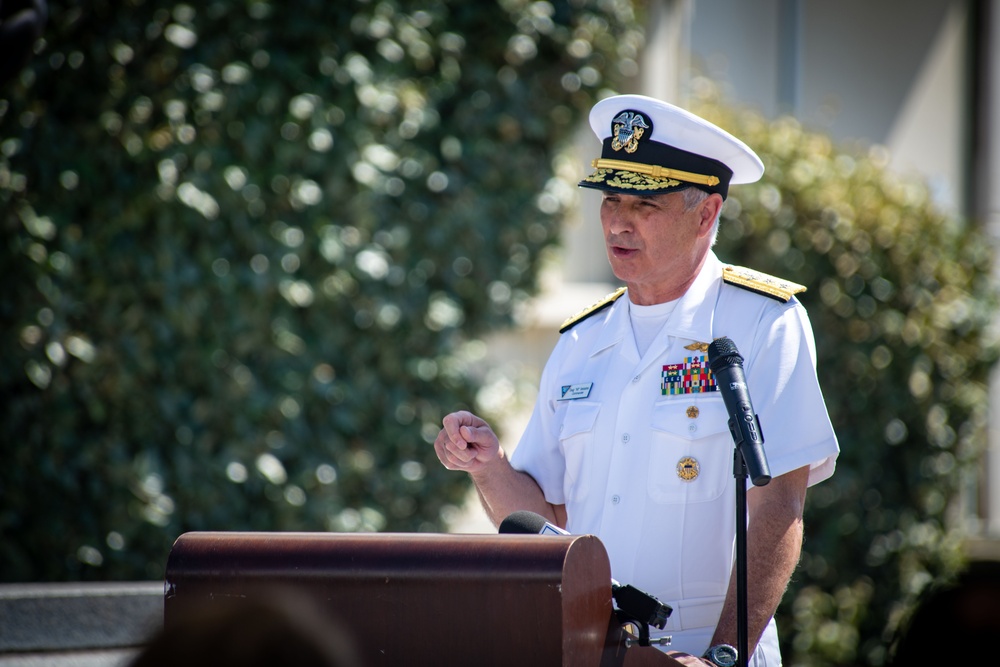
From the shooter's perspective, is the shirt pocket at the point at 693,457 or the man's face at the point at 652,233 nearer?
the shirt pocket at the point at 693,457

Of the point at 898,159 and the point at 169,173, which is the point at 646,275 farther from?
the point at 898,159

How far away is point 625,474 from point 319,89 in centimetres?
323

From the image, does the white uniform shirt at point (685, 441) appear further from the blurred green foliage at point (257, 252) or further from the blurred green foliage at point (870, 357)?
the blurred green foliage at point (870, 357)

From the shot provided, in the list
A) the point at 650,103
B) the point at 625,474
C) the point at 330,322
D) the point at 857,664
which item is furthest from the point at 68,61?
the point at 857,664

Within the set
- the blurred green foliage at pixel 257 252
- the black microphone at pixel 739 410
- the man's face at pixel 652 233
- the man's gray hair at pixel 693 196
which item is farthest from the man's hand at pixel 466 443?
the blurred green foliage at pixel 257 252

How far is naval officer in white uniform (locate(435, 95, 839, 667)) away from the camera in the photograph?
262 centimetres

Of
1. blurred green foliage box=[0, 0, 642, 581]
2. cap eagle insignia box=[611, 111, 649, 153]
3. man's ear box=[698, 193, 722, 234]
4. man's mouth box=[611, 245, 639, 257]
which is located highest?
cap eagle insignia box=[611, 111, 649, 153]

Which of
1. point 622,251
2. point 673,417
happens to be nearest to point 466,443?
point 673,417

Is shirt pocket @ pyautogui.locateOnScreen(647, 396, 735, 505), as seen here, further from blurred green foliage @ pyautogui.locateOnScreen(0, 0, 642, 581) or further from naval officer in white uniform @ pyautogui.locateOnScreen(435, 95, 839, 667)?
blurred green foliage @ pyautogui.locateOnScreen(0, 0, 642, 581)

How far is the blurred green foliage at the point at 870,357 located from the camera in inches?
261

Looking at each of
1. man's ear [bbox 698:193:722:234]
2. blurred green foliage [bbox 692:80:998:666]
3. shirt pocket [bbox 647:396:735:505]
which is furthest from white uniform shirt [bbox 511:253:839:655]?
blurred green foliage [bbox 692:80:998:666]

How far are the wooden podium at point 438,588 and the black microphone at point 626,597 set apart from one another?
0.07m

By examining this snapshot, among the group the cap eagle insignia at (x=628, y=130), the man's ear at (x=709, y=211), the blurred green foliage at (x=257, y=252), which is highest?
the cap eagle insignia at (x=628, y=130)

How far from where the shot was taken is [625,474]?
109 inches
